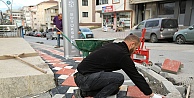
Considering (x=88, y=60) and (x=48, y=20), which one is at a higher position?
(x=48, y=20)

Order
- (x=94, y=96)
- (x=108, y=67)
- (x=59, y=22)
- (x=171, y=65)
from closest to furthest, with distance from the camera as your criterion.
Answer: (x=108, y=67) → (x=94, y=96) → (x=171, y=65) → (x=59, y=22)

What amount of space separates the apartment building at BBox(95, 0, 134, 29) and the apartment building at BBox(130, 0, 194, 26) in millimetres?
Answer: 1000

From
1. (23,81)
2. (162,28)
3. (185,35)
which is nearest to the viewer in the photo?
(23,81)

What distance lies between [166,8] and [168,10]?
0.37 meters

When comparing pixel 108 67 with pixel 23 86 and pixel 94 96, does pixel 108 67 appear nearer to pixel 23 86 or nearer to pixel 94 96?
pixel 94 96

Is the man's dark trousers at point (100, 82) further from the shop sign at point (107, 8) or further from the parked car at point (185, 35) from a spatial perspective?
the shop sign at point (107, 8)

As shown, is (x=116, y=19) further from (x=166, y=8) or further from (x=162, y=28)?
(x=162, y=28)

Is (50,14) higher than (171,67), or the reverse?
(50,14)

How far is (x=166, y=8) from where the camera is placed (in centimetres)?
1912

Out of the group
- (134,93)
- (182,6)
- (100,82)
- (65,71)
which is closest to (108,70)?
(100,82)

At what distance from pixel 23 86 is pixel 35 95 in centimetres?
24

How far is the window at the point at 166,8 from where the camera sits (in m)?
18.4

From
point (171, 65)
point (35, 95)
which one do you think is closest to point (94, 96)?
point (35, 95)

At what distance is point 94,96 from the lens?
2424 mm
